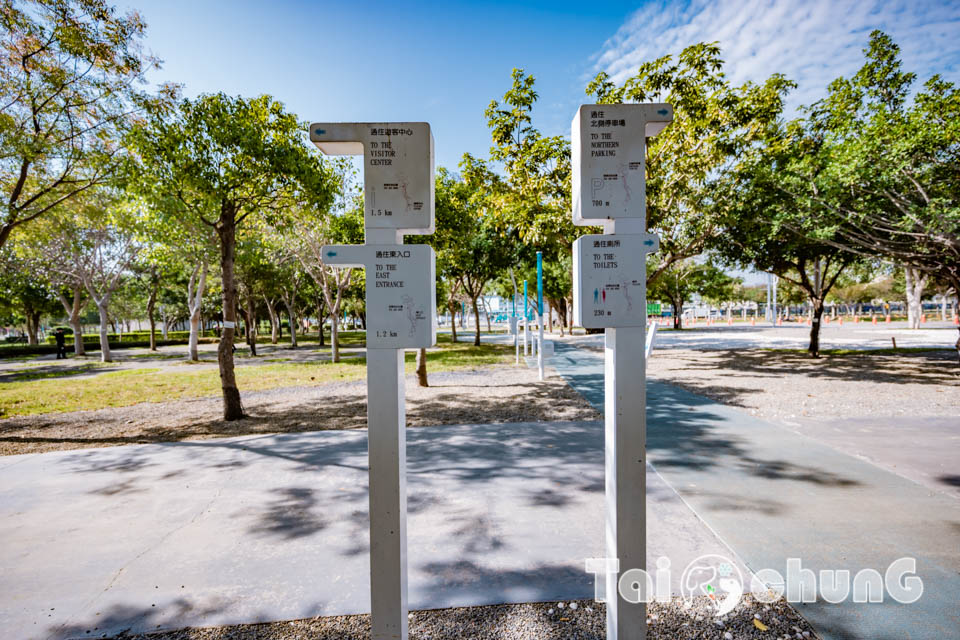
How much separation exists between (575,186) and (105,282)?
24.6 m

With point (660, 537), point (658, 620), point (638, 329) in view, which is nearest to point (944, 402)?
point (660, 537)

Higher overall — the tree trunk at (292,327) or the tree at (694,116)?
the tree at (694,116)

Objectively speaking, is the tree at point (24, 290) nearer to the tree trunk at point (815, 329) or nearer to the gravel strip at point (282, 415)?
the gravel strip at point (282, 415)

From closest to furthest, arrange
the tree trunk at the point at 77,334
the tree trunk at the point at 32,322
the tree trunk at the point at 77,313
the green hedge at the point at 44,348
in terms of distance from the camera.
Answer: the tree trunk at the point at 77,313, the tree trunk at the point at 77,334, the green hedge at the point at 44,348, the tree trunk at the point at 32,322

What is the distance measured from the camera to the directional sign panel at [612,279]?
179 centimetres

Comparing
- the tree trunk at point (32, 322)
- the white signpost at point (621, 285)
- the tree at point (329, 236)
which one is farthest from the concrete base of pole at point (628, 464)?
the tree trunk at point (32, 322)

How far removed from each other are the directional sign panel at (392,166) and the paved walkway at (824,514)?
287 centimetres

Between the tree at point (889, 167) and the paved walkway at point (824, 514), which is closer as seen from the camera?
the paved walkway at point (824, 514)

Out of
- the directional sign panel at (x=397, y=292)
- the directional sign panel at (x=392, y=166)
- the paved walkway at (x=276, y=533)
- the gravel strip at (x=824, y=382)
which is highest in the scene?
the directional sign panel at (x=392, y=166)

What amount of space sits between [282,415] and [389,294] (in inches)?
241

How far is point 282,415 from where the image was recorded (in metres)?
6.86

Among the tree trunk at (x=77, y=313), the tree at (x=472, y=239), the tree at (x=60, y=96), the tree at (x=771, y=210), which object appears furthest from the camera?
the tree trunk at (x=77, y=313)

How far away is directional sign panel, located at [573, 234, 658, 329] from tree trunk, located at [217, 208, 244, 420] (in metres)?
6.14

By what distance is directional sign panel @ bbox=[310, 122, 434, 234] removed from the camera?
1775 mm
